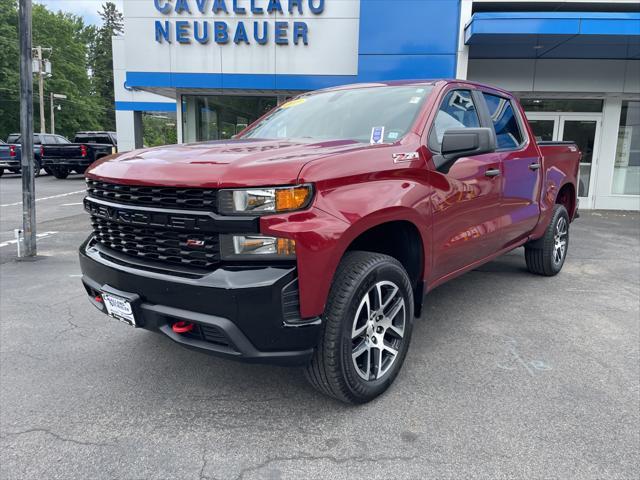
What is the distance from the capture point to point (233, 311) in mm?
2254

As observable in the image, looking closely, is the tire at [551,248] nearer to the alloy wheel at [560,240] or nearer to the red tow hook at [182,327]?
the alloy wheel at [560,240]

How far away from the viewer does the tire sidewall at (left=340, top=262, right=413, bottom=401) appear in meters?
2.53

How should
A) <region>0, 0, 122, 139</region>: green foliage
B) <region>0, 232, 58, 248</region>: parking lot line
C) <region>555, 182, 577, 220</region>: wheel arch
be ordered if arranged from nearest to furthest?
<region>555, 182, 577, 220</region>: wheel arch < <region>0, 232, 58, 248</region>: parking lot line < <region>0, 0, 122, 139</region>: green foliage

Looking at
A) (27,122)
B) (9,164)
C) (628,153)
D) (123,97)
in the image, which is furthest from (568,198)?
(9,164)

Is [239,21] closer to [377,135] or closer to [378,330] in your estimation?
[377,135]

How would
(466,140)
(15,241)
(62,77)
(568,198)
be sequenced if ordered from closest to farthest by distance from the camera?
1. (466,140)
2. (568,198)
3. (15,241)
4. (62,77)

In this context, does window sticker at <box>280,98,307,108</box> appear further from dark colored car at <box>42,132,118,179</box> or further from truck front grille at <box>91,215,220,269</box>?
dark colored car at <box>42,132,118,179</box>

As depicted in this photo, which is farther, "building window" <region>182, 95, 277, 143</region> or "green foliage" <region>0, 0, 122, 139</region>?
"green foliage" <region>0, 0, 122, 139</region>

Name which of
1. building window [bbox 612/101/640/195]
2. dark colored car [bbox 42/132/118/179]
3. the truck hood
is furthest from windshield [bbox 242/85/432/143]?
dark colored car [bbox 42/132/118/179]

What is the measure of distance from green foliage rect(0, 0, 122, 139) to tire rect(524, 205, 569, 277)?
39677 mm

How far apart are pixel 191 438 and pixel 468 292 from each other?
3338mm

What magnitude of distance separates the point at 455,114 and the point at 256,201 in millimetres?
2022

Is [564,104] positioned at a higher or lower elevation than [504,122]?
higher

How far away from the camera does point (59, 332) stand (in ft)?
12.9
